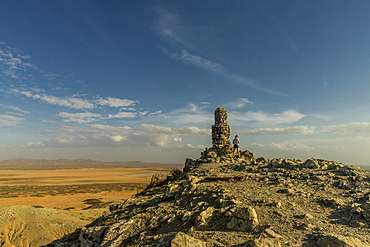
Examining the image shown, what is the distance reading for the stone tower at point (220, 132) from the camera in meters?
22.9

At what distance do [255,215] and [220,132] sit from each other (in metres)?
17.0

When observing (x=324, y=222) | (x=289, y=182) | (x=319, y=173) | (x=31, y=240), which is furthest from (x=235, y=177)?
(x=31, y=240)

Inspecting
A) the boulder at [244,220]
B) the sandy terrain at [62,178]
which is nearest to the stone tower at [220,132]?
the boulder at [244,220]

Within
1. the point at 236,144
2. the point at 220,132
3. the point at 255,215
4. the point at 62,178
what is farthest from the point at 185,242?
the point at 62,178

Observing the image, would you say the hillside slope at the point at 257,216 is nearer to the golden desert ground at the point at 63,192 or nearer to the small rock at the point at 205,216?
the small rock at the point at 205,216

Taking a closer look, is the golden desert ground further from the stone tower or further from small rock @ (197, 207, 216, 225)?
small rock @ (197, 207, 216, 225)

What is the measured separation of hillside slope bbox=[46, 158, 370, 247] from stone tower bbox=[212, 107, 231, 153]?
11.7 metres

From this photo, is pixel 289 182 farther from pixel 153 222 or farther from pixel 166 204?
pixel 153 222

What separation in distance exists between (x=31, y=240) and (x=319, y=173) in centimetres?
2789

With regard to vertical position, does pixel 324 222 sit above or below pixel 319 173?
below

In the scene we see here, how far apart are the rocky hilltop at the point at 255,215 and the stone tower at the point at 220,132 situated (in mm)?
11321

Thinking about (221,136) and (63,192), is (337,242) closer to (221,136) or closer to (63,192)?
(221,136)

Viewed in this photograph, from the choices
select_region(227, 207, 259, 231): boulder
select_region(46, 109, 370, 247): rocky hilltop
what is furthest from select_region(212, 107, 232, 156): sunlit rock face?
select_region(227, 207, 259, 231): boulder

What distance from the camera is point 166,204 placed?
9.28 m
